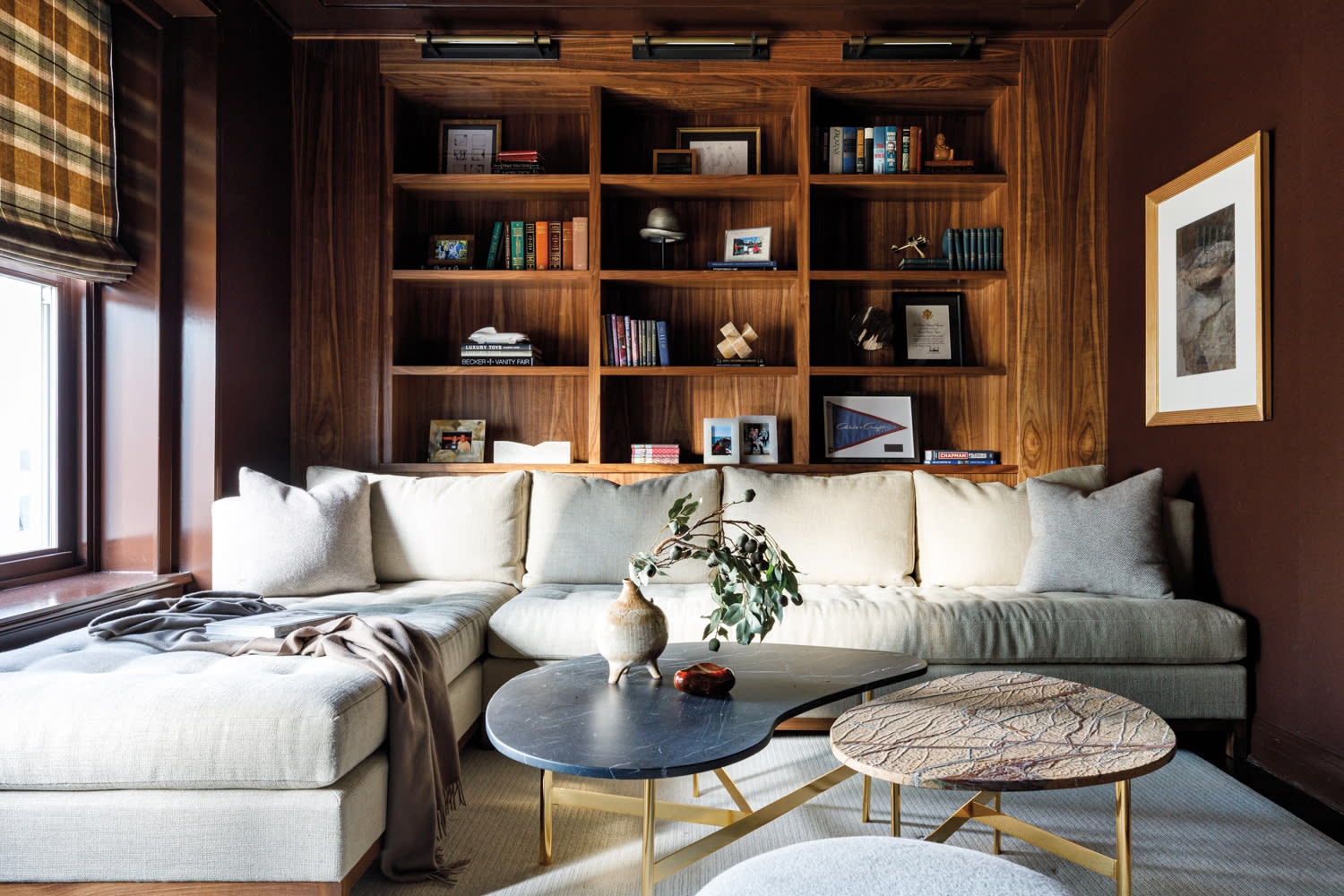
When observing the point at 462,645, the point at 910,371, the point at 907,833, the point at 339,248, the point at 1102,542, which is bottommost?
the point at 907,833

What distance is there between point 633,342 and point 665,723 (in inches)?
92.5

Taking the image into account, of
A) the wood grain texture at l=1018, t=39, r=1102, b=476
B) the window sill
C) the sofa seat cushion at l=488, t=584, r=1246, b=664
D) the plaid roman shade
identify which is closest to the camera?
the window sill

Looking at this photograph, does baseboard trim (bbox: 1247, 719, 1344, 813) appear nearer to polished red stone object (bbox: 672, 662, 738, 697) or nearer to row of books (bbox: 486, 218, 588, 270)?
polished red stone object (bbox: 672, 662, 738, 697)

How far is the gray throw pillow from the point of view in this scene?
9.32ft

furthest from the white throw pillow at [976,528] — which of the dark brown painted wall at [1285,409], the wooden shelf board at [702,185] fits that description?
the wooden shelf board at [702,185]

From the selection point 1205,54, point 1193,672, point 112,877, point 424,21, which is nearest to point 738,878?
point 112,877

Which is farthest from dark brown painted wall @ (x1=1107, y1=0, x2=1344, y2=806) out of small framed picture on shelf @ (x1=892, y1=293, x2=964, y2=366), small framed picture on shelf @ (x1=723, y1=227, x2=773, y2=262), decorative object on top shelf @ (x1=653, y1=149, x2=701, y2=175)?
decorative object on top shelf @ (x1=653, y1=149, x2=701, y2=175)

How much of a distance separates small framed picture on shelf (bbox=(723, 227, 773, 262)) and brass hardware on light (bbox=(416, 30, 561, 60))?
1085 mm

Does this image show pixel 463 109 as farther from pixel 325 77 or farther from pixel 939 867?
pixel 939 867

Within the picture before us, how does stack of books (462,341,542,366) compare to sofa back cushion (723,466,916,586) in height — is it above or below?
above

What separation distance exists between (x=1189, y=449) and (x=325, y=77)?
376 cm

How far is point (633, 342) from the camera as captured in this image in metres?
3.75

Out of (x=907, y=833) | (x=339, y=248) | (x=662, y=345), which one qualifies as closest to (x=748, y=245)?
(x=662, y=345)

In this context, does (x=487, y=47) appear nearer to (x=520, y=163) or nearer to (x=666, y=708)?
(x=520, y=163)
